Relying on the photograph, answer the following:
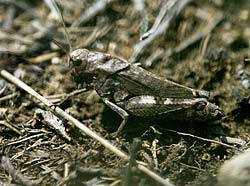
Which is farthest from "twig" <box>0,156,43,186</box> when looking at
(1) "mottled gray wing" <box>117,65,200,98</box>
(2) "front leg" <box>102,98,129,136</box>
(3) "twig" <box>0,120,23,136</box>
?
(1) "mottled gray wing" <box>117,65,200,98</box>

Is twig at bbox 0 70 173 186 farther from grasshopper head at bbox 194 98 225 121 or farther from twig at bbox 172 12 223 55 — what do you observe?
twig at bbox 172 12 223 55

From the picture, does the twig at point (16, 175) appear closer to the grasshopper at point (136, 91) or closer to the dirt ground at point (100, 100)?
the dirt ground at point (100, 100)

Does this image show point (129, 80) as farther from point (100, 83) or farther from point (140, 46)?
point (140, 46)

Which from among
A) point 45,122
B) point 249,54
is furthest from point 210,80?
point 45,122

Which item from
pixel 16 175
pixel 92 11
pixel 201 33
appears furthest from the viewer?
pixel 92 11

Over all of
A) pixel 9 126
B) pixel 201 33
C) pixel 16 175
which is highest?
pixel 201 33

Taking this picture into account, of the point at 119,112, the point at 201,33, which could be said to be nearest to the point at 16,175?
the point at 119,112

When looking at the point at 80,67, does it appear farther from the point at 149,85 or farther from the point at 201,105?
the point at 201,105
